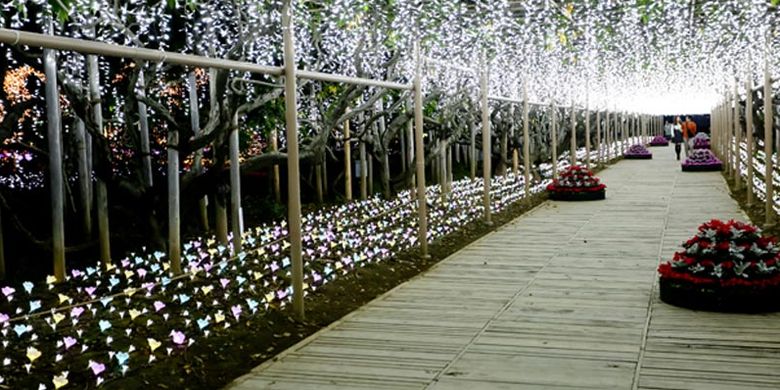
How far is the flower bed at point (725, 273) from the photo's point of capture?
443 centimetres

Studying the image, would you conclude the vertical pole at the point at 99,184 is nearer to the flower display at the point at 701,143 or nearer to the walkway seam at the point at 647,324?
the walkway seam at the point at 647,324

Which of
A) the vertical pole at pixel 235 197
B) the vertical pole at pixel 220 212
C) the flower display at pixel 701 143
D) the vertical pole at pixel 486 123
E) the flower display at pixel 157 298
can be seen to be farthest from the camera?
the flower display at pixel 701 143

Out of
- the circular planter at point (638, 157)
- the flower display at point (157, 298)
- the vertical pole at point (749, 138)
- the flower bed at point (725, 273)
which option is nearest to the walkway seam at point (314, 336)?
the flower display at point (157, 298)

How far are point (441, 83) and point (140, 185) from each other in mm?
6240

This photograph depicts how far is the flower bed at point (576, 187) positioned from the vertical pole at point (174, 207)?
271 inches

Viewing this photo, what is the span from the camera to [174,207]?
19.1 ft

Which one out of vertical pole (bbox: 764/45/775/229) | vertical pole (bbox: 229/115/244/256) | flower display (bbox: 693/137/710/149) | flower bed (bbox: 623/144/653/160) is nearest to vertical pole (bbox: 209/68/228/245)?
vertical pole (bbox: 229/115/244/256)

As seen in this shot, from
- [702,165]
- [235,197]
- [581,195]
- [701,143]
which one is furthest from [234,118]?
[701,143]

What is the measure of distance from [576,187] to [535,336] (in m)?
7.91

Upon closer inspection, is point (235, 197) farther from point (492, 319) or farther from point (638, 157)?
point (638, 157)

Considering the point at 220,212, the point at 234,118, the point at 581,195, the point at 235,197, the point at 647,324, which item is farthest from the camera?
the point at 581,195

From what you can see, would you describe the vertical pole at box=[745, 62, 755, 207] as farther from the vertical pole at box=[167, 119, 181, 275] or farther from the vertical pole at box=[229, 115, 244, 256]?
the vertical pole at box=[167, 119, 181, 275]

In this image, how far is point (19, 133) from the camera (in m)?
7.94

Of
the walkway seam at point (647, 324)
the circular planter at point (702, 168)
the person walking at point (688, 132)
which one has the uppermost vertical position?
the person walking at point (688, 132)
